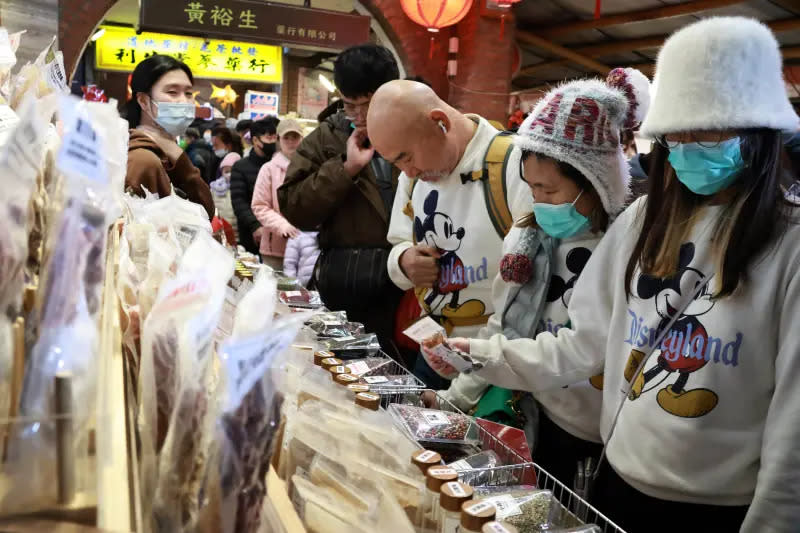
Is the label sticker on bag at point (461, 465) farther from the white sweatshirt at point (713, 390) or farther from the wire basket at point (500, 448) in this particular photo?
the white sweatshirt at point (713, 390)

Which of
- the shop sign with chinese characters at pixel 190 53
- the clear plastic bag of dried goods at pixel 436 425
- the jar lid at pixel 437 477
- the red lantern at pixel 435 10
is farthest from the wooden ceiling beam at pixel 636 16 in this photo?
the jar lid at pixel 437 477

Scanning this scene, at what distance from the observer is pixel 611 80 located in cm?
186

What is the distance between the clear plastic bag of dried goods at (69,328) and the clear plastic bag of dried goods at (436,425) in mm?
831

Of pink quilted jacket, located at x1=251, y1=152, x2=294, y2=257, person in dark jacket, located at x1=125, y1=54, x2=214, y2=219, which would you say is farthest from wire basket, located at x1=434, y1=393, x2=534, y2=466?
pink quilted jacket, located at x1=251, y1=152, x2=294, y2=257

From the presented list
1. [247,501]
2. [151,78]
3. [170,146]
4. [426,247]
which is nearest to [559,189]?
[426,247]

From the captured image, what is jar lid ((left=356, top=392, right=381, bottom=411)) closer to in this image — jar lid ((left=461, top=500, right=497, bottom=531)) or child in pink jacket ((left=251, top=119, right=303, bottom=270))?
jar lid ((left=461, top=500, right=497, bottom=531))

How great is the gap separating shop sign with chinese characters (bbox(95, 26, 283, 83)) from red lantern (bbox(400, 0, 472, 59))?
182 inches

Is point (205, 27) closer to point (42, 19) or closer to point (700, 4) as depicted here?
point (42, 19)

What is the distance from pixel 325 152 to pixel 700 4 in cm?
569

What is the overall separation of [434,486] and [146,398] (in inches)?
15.8

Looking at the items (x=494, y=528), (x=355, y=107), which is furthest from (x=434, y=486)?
(x=355, y=107)

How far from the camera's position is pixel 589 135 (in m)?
1.67

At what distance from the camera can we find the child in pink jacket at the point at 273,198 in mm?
4676

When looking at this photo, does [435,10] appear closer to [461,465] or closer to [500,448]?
[500,448]
